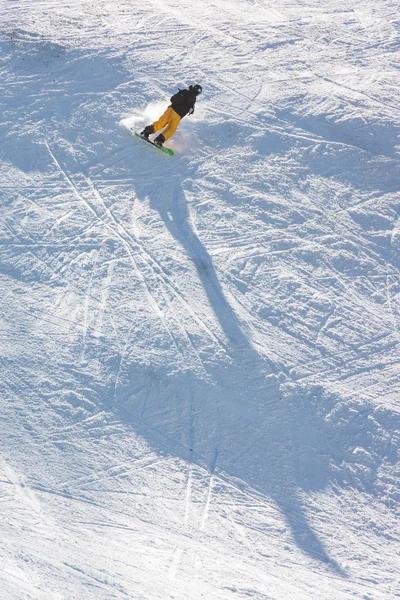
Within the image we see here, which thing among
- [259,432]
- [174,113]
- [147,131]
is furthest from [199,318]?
[174,113]

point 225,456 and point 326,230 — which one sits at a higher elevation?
point 326,230

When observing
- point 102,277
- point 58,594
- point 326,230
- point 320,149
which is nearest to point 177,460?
point 58,594

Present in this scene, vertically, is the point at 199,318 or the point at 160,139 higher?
the point at 160,139

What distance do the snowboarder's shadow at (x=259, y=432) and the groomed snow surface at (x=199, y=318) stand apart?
0.9 inches

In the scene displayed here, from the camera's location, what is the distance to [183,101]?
28.5 ft

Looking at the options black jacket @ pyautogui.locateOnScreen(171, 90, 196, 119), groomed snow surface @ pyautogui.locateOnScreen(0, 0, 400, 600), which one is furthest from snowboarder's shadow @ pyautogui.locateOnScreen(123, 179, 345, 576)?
black jacket @ pyautogui.locateOnScreen(171, 90, 196, 119)

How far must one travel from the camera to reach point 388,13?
11.4 metres

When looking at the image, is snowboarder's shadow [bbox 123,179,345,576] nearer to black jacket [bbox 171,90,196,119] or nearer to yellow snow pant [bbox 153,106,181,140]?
yellow snow pant [bbox 153,106,181,140]

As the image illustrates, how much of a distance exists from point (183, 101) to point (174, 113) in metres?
0.22

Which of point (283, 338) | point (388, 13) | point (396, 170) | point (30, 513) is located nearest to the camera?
point (30, 513)

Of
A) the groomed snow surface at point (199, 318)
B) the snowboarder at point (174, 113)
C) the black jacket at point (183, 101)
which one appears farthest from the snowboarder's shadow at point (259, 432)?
the black jacket at point (183, 101)

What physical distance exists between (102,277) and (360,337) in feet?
10.8

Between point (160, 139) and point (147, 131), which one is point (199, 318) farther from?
point (147, 131)

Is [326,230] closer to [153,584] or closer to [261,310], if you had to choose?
[261,310]
